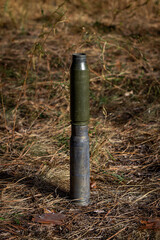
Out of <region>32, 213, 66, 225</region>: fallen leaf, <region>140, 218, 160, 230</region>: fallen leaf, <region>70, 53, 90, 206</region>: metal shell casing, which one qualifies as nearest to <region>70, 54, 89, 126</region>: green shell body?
<region>70, 53, 90, 206</region>: metal shell casing

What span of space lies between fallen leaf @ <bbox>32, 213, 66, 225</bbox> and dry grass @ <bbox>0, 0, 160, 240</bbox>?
4 centimetres

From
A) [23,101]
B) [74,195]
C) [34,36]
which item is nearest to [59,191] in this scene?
[74,195]

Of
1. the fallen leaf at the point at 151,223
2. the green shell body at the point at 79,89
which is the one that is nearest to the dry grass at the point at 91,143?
the fallen leaf at the point at 151,223

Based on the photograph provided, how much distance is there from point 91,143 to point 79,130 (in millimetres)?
1048

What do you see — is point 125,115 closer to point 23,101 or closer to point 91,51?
point 23,101

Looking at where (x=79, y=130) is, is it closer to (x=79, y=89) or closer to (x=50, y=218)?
(x=79, y=89)

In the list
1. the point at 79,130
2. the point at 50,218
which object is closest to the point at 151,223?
the point at 50,218

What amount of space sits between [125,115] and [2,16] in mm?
4020

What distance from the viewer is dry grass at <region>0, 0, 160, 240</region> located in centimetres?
262

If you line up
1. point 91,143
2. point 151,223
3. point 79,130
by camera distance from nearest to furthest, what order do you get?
1. point 151,223
2. point 79,130
3. point 91,143

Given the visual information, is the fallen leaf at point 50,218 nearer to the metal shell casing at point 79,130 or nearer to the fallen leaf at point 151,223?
the metal shell casing at point 79,130

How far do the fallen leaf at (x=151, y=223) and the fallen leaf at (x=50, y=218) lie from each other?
1.83 ft

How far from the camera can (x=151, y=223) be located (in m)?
2.54

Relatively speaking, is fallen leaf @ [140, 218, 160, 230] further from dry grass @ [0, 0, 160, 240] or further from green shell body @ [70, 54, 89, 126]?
green shell body @ [70, 54, 89, 126]
